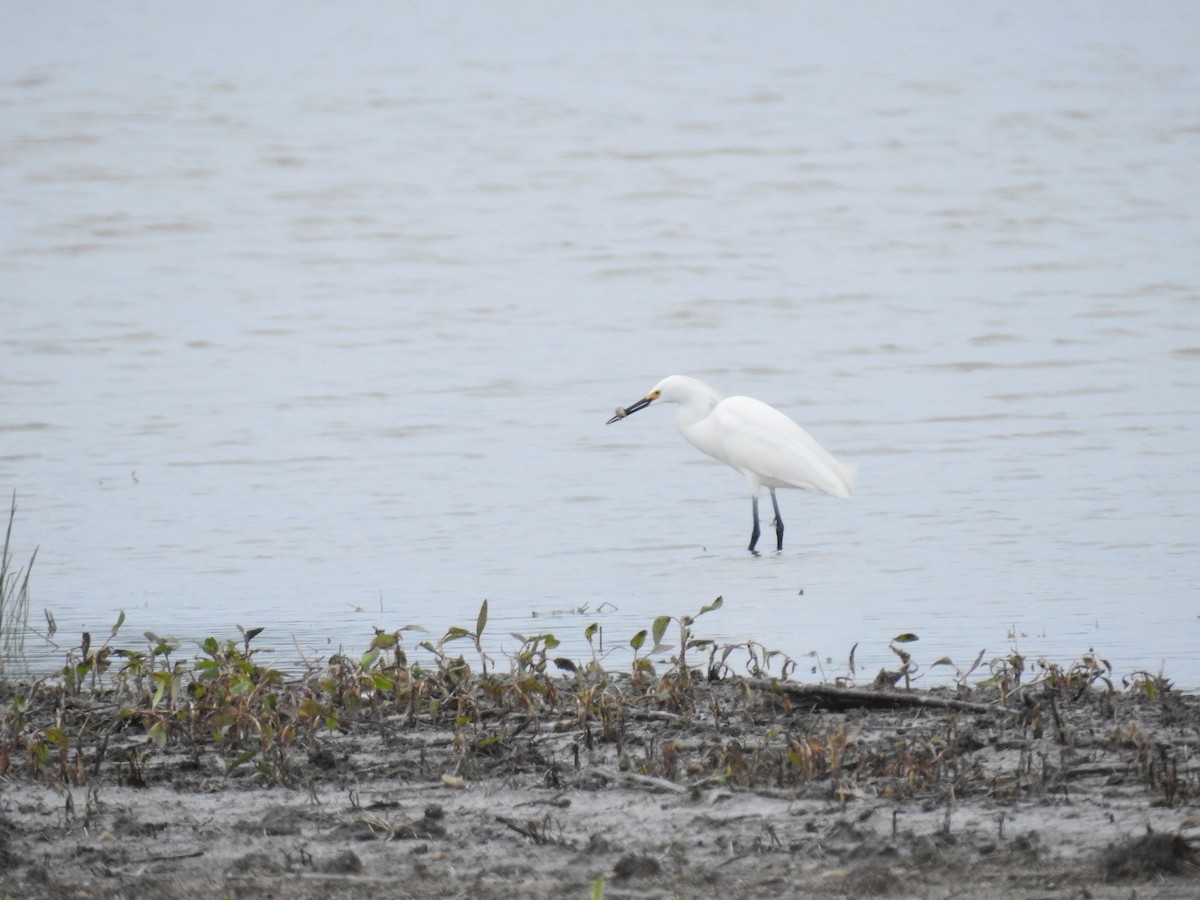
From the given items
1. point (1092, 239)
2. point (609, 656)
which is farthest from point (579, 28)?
point (609, 656)

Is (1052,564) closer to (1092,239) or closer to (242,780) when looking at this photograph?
(242,780)

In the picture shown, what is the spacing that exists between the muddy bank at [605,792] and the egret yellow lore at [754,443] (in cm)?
389

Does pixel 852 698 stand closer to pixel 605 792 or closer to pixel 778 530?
pixel 605 792

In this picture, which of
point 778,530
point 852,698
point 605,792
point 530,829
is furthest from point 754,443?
point 530,829

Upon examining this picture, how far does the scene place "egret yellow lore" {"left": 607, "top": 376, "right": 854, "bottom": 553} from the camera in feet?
28.4

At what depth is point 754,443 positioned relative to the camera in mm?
9023

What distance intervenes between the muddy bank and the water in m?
1.17

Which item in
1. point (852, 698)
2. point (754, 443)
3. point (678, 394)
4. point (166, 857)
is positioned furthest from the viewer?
point (678, 394)

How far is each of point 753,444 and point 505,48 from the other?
96.1 ft

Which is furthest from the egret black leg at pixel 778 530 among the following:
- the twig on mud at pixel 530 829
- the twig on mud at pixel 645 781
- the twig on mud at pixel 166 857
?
the twig on mud at pixel 166 857

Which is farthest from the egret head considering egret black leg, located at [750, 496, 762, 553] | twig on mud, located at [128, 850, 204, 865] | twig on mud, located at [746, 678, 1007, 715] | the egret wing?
twig on mud, located at [128, 850, 204, 865]

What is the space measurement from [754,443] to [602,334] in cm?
586

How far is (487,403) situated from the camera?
11828 millimetres

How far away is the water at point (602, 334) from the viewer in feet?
22.5
